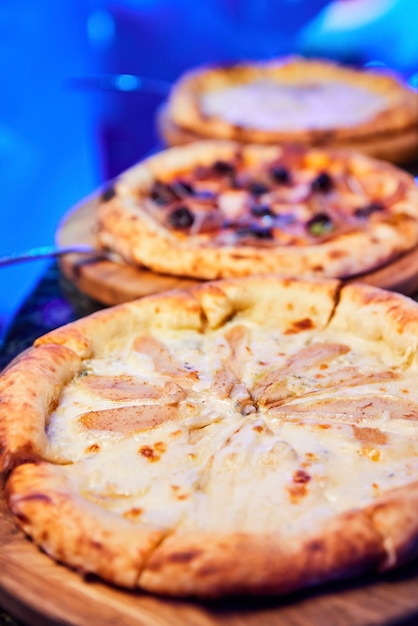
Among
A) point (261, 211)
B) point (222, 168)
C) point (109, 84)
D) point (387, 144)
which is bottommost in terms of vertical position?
point (387, 144)

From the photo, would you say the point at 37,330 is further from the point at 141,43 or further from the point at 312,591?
the point at 141,43

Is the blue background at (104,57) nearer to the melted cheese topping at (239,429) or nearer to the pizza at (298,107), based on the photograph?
the pizza at (298,107)

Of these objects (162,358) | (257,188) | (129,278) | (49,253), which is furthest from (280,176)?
(162,358)

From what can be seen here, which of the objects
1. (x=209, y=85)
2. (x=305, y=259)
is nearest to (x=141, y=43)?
(x=209, y=85)

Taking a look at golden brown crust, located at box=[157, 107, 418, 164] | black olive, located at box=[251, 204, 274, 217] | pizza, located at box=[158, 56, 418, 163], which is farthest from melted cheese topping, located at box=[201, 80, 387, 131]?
black olive, located at box=[251, 204, 274, 217]

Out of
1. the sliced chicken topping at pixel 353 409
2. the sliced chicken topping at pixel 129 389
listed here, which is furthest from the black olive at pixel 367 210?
the sliced chicken topping at pixel 129 389

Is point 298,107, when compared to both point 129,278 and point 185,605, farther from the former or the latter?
point 185,605
